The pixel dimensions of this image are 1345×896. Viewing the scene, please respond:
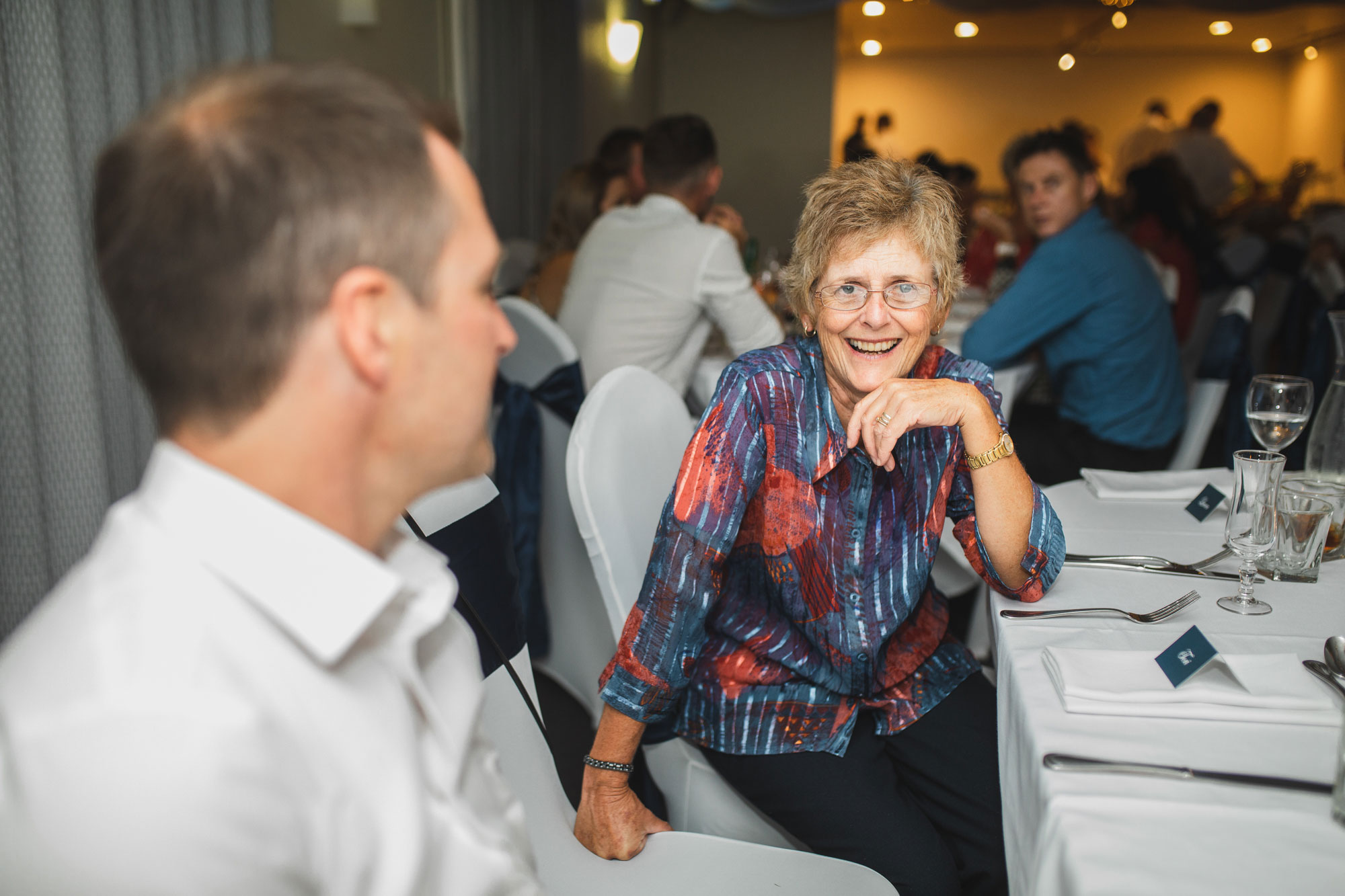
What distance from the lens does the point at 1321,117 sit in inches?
448

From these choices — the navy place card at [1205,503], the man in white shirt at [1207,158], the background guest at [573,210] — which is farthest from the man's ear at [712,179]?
the man in white shirt at [1207,158]

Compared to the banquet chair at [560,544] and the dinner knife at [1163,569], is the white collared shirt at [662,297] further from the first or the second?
the dinner knife at [1163,569]

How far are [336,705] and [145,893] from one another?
140mm

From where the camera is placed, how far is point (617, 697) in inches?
49.3

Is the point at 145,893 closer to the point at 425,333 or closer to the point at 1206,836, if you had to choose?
the point at 425,333

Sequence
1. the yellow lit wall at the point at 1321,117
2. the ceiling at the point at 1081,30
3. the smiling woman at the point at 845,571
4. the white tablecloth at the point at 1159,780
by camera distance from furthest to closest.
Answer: the yellow lit wall at the point at 1321,117 < the ceiling at the point at 1081,30 < the smiling woman at the point at 845,571 < the white tablecloth at the point at 1159,780

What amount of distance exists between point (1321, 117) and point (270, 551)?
14.1 metres

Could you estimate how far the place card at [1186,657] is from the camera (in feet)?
3.31

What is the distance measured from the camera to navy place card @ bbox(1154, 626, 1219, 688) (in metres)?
1.01

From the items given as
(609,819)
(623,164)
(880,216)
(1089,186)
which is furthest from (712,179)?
(609,819)

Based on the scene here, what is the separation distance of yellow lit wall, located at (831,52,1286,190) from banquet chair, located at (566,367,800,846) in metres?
12.2

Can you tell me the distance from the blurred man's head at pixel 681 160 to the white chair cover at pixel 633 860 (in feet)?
7.19

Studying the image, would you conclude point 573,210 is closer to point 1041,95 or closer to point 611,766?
point 611,766

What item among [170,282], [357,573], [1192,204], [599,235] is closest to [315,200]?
[170,282]
